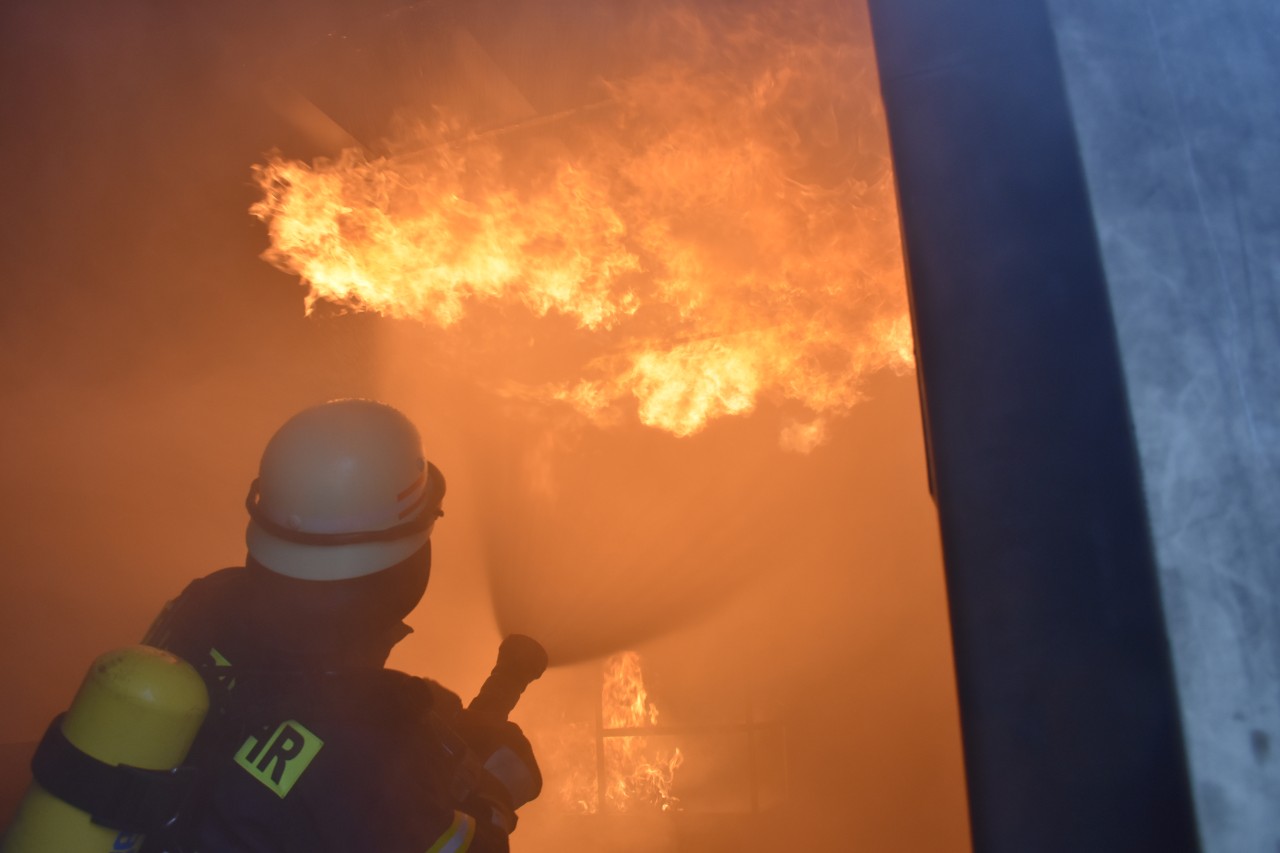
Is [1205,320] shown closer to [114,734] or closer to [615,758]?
[114,734]

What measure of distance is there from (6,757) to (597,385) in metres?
4.91

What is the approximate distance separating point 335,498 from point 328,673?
0.48 meters

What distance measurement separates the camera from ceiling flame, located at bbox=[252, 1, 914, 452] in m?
4.26

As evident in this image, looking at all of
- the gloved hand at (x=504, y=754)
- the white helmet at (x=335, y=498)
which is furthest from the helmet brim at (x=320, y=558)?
the gloved hand at (x=504, y=754)

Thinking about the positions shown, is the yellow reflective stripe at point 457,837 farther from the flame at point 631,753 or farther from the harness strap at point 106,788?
the flame at point 631,753

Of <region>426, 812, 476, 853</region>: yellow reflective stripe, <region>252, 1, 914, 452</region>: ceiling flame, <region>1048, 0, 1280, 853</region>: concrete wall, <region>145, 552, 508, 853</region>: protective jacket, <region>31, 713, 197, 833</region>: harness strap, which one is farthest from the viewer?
<region>252, 1, 914, 452</region>: ceiling flame

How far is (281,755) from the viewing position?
5.44ft

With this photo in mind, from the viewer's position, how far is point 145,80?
4.18m

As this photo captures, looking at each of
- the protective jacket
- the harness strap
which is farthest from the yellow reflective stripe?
the harness strap

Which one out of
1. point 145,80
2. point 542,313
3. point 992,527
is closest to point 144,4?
point 145,80

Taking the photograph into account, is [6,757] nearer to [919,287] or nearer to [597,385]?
[597,385]

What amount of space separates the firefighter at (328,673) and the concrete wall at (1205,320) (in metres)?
1.61

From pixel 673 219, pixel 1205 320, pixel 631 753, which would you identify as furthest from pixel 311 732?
pixel 631 753

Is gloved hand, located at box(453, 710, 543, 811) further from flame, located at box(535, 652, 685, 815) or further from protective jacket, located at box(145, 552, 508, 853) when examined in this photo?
flame, located at box(535, 652, 685, 815)
